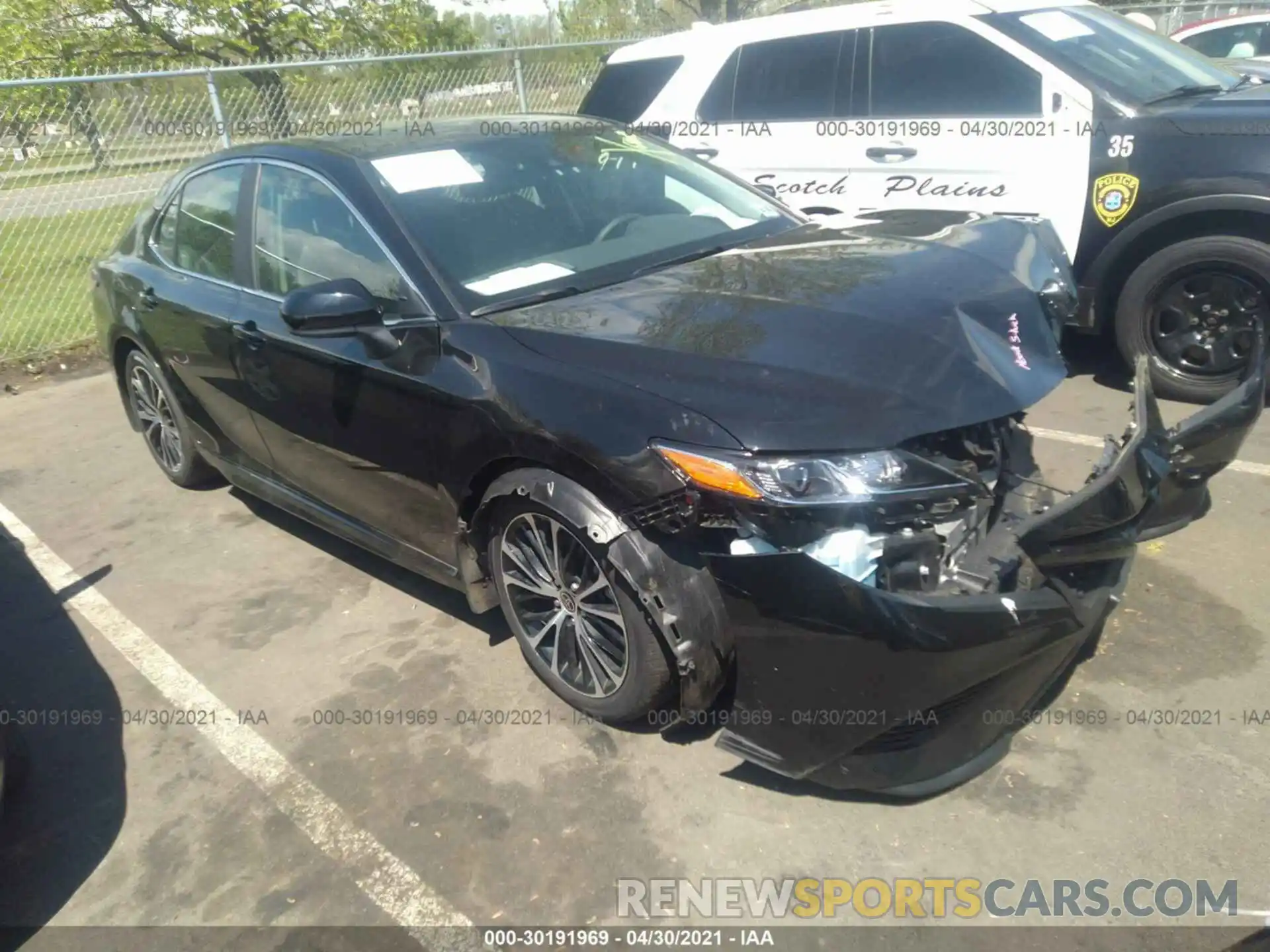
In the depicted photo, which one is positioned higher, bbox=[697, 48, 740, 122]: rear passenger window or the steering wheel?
bbox=[697, 48, 740, 122]: rear passenger window

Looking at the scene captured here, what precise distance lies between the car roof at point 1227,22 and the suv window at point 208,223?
11366 millimetres

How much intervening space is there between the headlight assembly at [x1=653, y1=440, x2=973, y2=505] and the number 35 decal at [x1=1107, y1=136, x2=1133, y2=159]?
3.43m

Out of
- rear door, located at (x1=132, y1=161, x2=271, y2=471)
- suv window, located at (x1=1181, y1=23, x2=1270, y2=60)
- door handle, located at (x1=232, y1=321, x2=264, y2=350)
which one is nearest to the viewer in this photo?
door handle, located at (x1=232, y1=321, x2=264, y2=350)

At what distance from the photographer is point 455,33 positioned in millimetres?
26875

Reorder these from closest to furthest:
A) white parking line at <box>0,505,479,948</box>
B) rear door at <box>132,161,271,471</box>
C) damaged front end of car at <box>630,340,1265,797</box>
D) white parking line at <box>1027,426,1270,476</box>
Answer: damaged front end of car at <box>630,340,1265,797</box>
white parking line at <box>0,505,479,948</box>
rear door at <box>132,161,271,471</box>
white parking line at <box>1027,426,1270,476</box>

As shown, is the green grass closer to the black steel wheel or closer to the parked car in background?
the black steel wheel

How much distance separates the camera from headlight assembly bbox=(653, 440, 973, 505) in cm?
230

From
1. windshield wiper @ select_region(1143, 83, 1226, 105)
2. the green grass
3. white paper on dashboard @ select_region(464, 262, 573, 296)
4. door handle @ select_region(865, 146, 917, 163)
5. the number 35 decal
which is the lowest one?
the green grass

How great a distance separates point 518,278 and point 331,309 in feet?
1.99

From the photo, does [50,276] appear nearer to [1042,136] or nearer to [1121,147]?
[1042,136]

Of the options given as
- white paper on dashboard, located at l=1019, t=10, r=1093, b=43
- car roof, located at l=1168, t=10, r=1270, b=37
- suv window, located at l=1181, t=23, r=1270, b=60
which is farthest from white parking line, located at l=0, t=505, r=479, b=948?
car roof, located at l=1168, t=10, r=1270, b=37

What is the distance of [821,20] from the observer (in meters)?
6.01

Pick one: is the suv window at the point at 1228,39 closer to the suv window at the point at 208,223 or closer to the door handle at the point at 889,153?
the door handle at the point at 889,153

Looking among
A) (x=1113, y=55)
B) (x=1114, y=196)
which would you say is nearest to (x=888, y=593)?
(x=1114, y=196)
